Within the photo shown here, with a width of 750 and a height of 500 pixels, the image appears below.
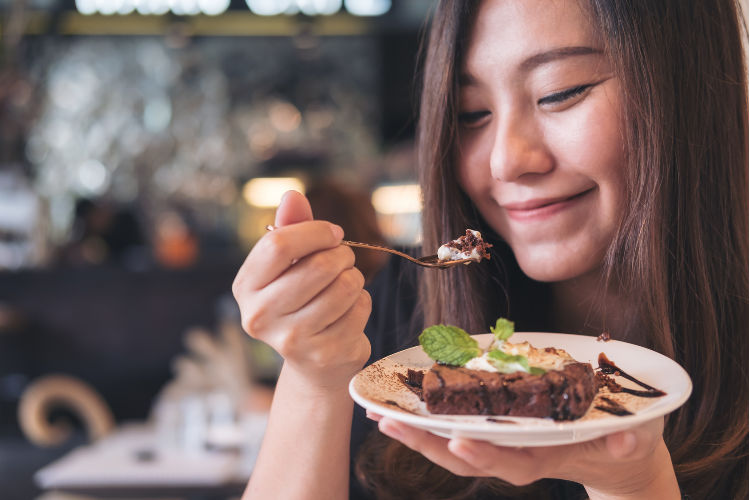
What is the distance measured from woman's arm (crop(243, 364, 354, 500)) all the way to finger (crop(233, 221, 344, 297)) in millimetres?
265

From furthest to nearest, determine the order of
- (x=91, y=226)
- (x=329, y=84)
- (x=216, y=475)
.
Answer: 1. (x=329, y=84)
2. (x=91, y=226)
3. (x=216, y=475)

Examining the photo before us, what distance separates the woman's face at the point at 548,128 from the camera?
115 centimetres

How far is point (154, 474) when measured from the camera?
2586mm

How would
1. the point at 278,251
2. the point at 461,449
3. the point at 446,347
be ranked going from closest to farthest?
the point at 461,449, the point at 278,251, the point at 446,347

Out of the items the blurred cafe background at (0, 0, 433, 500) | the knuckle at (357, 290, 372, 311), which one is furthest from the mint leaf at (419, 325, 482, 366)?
the blurred cafe background at (0, 0, 433, 500)

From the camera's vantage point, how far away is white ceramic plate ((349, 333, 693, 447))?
Result: 74 centimetres

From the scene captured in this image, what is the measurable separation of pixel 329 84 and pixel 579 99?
15.9ft

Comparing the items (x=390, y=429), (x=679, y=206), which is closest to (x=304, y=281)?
(x=390, y=429)

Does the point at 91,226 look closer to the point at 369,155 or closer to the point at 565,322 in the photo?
the point at 369,155

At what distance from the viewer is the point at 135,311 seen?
4633 mm

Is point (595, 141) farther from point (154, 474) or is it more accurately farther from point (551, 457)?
point (154, 474)

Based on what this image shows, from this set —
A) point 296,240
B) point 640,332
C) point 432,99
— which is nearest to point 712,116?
point 640,332

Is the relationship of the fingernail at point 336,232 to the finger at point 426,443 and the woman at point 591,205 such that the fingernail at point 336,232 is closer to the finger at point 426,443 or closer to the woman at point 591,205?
the woman at point 591,205

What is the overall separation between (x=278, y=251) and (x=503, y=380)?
1.42ft
